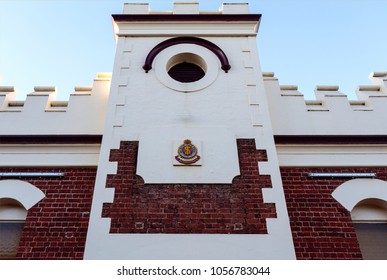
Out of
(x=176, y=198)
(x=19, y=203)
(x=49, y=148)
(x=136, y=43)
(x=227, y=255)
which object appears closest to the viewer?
(x=227, y=255)

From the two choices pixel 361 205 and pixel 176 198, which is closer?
pixel 176 198

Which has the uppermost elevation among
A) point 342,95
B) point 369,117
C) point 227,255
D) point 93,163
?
point 342,95

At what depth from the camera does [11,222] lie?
224 inches

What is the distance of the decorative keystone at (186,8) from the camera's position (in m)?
8.00

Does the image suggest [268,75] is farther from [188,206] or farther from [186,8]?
[188,206]

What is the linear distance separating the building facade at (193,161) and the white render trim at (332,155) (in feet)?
0.06

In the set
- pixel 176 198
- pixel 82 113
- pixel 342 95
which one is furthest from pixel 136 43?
pixel 342 95

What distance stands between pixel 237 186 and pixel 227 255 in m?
1.07

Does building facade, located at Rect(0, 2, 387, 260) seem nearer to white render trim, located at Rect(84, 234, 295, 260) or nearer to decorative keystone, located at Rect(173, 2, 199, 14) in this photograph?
white render trim, located at Rect(84, 234, 295, 260)

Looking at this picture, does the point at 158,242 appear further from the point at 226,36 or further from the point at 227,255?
the point at 226,36

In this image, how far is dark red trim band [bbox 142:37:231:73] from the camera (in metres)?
6.88

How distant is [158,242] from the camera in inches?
190

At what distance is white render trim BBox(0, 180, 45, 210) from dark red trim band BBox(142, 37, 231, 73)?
9.44ft

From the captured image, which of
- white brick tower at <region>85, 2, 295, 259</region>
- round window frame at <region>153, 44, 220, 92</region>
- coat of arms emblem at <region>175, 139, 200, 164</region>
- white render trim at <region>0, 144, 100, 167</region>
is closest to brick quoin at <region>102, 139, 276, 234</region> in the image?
white brick tower at <region>85, 2, 295, 259</region>
